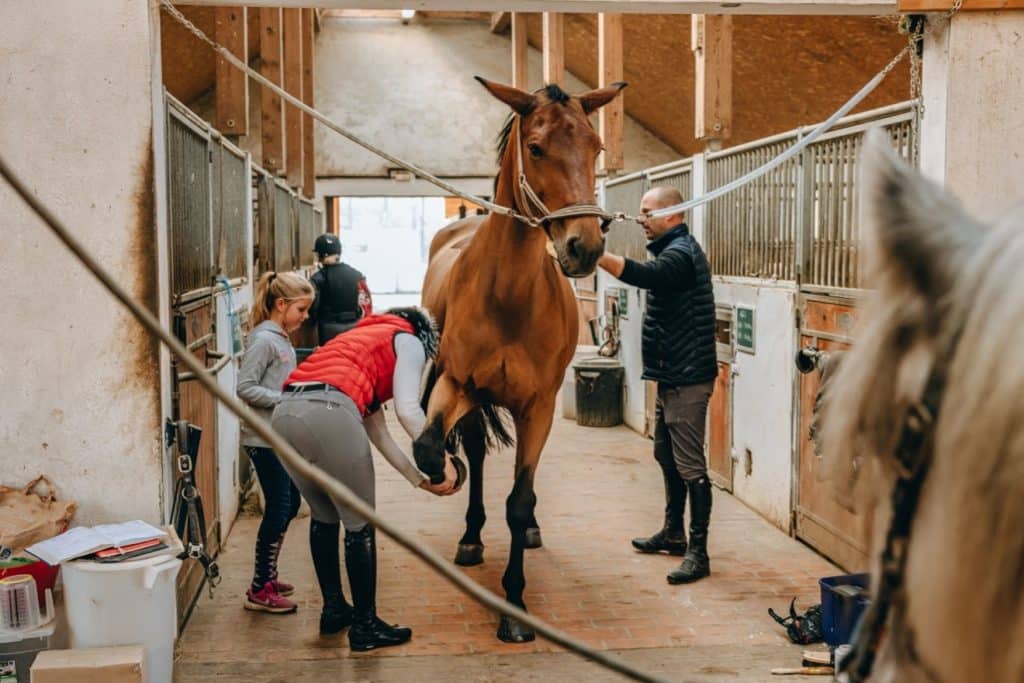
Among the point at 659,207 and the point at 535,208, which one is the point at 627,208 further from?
the point at 535,208

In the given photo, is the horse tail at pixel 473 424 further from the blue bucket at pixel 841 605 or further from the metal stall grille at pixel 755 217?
the blue bucket at pixel 841 605

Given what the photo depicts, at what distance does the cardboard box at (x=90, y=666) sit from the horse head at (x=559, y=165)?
68.5 inches

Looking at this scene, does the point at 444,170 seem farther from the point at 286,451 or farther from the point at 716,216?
the point at 286,451

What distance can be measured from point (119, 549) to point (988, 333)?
2682 mm

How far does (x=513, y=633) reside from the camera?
3.65m

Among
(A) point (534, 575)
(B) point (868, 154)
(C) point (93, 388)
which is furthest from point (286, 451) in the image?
(A) point (534, 575)

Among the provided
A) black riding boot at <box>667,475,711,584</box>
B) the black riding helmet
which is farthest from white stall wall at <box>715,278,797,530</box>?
the black riding helmet

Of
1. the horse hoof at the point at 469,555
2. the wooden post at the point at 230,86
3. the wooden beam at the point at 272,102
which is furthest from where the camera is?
the wooden beam at the point at 272,102

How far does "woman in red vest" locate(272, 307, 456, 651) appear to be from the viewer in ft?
11.1

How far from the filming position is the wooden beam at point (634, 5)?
10.9 feet

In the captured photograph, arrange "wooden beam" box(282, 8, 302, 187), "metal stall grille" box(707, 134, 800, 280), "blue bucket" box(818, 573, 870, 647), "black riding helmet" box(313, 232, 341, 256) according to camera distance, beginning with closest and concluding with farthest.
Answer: "blue bucket" box(818, 573, 870, 647)
"metal stall grille" box(707, 134, 800, 280)
"black riding helmet" box(313, 232, 341, 256)
"wooden beam" box(282, 8, 302, 187)

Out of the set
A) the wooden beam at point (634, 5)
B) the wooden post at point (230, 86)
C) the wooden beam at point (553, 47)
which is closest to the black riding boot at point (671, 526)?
the wooden beam at point (634, 5)

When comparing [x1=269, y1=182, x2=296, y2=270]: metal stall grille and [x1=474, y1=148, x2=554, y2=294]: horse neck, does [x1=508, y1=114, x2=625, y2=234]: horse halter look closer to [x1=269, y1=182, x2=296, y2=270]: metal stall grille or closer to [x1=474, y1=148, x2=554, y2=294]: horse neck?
[x1=474, y1=148, x2=554, y2=294]: horse neck

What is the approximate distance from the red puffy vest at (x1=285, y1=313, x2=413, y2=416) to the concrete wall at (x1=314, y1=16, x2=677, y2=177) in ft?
39.1
